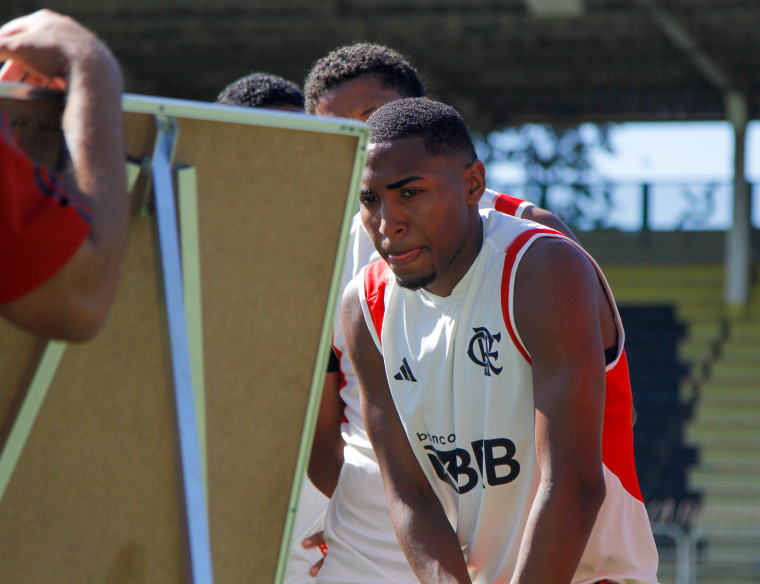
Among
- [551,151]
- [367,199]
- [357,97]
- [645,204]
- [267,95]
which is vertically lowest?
[367,199]

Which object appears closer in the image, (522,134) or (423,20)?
(423,20)

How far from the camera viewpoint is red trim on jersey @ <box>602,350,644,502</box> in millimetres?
2213

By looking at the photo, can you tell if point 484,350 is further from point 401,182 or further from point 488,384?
point 401,182

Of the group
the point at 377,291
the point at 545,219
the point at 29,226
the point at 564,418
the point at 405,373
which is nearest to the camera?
the point at 29,226

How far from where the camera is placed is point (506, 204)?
284 centimetres

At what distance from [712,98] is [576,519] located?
13.7 meters

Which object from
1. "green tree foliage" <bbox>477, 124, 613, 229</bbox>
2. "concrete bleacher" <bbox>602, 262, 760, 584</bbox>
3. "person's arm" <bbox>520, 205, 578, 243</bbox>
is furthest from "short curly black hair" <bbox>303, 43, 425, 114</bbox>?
"green tree foliage" <bbox>477, 124, 613, 229</bbox>

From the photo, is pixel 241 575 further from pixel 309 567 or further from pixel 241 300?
pixel 309 567

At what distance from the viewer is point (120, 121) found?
4.83 ft

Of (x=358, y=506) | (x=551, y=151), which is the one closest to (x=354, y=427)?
(x=358, y=506)

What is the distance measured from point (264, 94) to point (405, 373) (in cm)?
182

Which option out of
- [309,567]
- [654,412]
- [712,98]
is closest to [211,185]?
[309,567]

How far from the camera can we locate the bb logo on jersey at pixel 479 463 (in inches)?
86.4

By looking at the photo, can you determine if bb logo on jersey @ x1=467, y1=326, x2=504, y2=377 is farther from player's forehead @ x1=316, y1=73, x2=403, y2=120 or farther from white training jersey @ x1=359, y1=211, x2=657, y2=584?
player's forehead @ x1=316, y1=73, x2=403, y2=120
